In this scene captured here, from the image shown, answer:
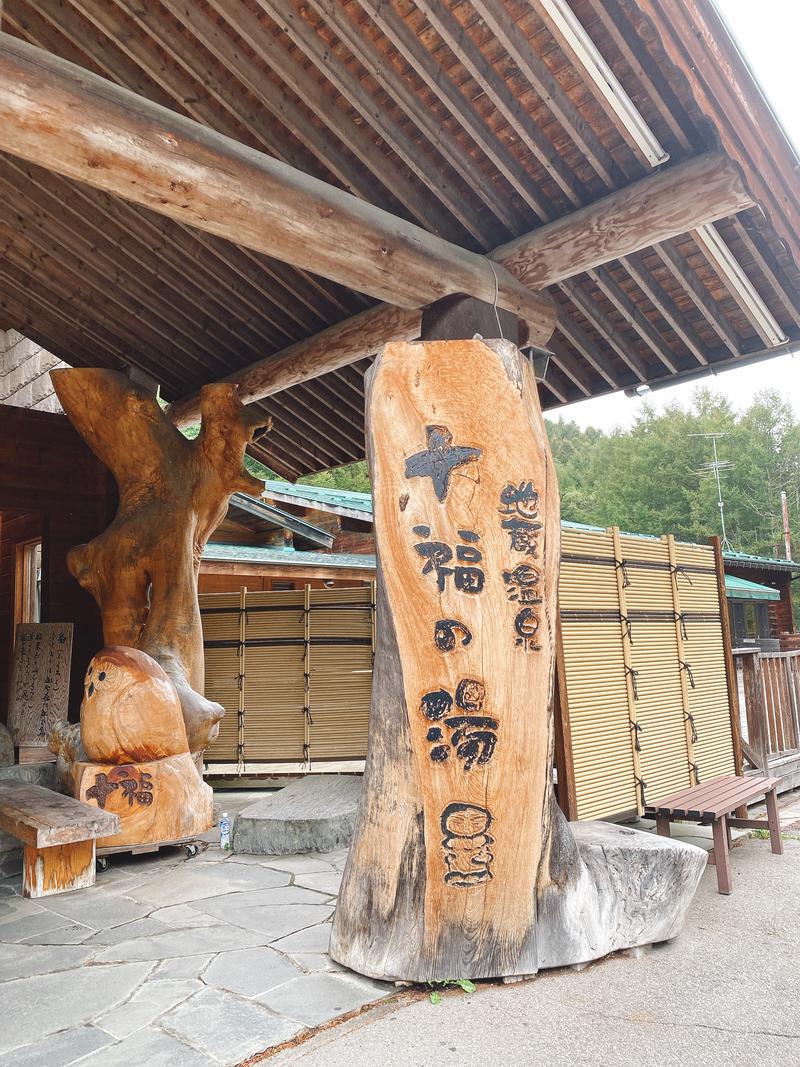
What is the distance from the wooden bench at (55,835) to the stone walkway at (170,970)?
12 cm

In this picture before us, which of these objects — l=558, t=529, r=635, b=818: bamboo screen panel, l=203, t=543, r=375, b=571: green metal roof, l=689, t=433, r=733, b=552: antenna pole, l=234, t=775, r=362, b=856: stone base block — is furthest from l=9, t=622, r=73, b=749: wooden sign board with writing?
l=689, t=433, r=733, b=552: antenna pole

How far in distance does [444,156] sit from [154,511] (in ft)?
12.1

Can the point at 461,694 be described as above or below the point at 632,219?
below

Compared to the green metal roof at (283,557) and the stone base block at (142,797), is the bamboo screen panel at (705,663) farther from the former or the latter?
the green metal roof at (283,557)

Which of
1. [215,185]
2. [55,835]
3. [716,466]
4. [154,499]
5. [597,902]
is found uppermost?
[716,466]

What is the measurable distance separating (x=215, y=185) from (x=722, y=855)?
449 cm

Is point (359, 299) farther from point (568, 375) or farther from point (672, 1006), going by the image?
point (672, 1006)

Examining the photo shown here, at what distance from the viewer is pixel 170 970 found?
3.32 metres

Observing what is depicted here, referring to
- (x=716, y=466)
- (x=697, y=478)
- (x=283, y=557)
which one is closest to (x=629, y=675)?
(x=283, y=557)

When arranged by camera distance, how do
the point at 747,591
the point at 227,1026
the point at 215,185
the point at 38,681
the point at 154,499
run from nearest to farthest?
the point at 227,1026, the point at 215,185, the point at 154,499, the point at 38,681, the point at 747,591

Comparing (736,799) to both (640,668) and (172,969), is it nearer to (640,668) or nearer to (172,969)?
(640,668)

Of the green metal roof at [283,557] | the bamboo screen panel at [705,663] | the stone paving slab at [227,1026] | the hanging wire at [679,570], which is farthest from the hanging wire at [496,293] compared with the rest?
the green metal roof at [283,557]

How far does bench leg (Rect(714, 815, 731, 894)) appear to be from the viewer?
4512 millimetres

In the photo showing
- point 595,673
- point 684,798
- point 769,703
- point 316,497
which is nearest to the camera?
point 684,798
